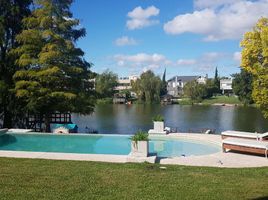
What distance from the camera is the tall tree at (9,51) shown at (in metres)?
19.4

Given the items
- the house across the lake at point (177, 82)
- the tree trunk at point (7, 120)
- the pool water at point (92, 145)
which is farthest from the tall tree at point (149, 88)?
the pool water at point (92, 145)

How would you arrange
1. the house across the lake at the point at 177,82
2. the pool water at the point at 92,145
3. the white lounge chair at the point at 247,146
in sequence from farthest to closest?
1. the house across the lake at the point at 177,82
2. the pool water at the point at 92,145
3. the white lounge chair at the point at 247,146

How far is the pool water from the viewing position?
13.8 m

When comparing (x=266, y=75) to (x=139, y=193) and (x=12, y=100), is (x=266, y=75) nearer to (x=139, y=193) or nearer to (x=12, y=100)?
(x=139, y=193)

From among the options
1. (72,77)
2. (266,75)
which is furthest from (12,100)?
(266,75)

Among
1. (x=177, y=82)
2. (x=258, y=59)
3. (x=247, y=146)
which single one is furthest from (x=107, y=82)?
(x=247, y=146)

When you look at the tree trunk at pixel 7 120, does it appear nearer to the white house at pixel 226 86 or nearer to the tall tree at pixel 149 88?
the tall tree at pixel 149 88

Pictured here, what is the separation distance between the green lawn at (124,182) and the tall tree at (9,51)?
1161cm

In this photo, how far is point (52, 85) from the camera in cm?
1912

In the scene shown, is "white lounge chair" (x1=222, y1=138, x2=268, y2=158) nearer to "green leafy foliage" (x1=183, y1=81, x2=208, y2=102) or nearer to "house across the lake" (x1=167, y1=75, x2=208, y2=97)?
"green leafy foliage" (x1=183, y1=81, x2=208, y2=102)

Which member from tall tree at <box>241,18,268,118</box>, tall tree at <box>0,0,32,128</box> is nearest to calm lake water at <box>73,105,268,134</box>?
tall tree at <box>0,0,32,128</box>

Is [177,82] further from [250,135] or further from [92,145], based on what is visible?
[250,135]

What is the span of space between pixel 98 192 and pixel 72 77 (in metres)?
14.4

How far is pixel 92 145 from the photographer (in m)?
15.3
